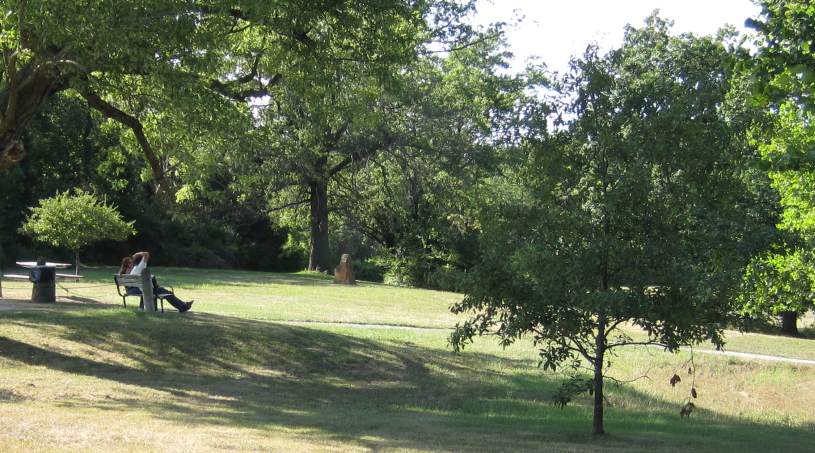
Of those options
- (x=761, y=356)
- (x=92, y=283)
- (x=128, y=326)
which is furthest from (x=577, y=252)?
(x=92, y=283)

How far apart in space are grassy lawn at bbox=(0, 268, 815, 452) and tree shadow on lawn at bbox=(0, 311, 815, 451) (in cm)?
4

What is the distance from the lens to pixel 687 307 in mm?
10180

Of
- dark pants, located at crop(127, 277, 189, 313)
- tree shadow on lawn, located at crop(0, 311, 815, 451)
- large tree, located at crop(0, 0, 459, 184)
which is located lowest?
tree shadow on lawn, located at crop(0, 311, 815, 451)

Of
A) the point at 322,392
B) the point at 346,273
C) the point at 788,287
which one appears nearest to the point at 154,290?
the point at 322,392

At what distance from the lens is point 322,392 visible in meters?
14.8

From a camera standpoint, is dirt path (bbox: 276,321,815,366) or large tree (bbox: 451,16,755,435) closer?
large tree (bbox: 451,16,755,435)

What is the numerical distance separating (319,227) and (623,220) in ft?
106

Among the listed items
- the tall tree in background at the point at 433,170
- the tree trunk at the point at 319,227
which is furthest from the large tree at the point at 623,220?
the tree trunk at the point at 319,227

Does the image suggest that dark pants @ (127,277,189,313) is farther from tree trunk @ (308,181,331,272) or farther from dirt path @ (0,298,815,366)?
tree trunk @ (308,181,331,272)

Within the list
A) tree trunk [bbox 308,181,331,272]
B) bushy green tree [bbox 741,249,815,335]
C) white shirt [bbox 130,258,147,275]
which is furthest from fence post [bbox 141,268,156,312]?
tree trunk [bbox 308,181,331,272]

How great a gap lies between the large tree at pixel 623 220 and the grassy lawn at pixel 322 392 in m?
1.66

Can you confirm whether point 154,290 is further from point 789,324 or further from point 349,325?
point 789,324

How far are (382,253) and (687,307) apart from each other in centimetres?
3577

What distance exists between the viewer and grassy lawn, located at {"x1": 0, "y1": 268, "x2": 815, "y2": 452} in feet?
33.7
